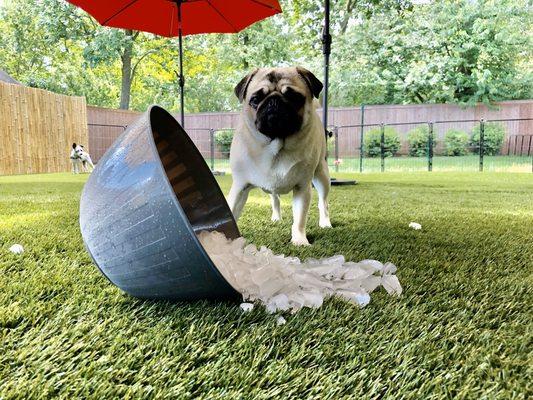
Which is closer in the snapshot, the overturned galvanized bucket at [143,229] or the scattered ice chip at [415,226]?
the overturned galvanized bucket at [143,229]

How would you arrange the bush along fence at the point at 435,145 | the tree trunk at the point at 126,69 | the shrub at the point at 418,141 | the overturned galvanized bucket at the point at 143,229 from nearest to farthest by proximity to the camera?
the overturned galvanized bucket at the point at 143,229 → the bush along fence at the point at 435,145 → the shrub at the point at 418,141 → the tree trunk at the point at 126,69

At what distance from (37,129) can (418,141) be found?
1348 cm

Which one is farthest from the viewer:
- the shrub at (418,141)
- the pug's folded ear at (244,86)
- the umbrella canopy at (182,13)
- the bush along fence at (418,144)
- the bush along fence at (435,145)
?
the shrub at (418,141)

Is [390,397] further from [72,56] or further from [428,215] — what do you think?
[72,56]

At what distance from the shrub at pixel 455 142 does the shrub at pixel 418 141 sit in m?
0.52

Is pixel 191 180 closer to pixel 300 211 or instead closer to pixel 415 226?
pixel 300 211

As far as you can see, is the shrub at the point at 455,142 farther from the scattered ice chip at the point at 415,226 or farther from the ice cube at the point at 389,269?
the ice cube at the point at 389,269

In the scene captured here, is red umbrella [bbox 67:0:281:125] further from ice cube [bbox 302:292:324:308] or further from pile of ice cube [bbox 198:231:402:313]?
ice cube [bbox 302:292:324:308]

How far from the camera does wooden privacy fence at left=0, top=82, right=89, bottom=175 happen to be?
1124 centimetres


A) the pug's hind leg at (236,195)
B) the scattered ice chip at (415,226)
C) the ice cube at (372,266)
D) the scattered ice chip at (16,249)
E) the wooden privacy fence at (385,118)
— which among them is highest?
the wooden privacy fence at (385,118)

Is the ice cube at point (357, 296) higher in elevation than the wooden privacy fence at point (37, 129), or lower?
lower

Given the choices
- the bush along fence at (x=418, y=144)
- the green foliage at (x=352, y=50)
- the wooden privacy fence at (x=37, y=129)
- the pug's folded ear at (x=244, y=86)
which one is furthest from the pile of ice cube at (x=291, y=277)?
the green foliage at (x=352, y=50)

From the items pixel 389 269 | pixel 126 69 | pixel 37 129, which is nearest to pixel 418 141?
pixel 126 69

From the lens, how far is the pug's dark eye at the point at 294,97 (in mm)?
2351
